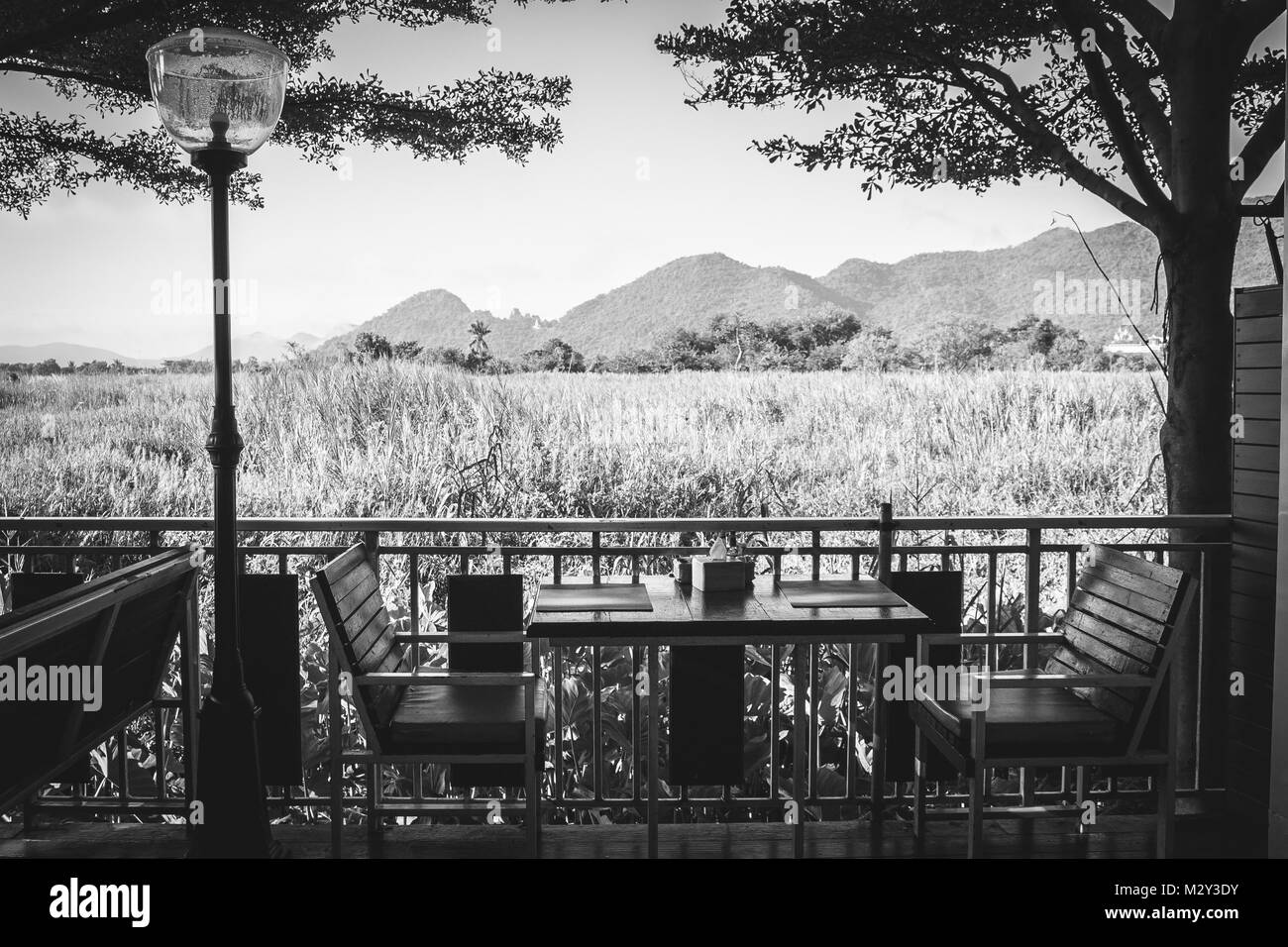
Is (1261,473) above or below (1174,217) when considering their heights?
below

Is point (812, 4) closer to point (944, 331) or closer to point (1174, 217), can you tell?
point (1174, 217)

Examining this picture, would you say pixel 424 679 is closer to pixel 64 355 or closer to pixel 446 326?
pixel 64 355

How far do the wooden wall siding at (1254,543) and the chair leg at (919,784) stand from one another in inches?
40.5

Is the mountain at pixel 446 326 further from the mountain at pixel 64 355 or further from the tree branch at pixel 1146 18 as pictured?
the tree branch at pixel 1146 18

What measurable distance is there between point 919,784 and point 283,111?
524cm

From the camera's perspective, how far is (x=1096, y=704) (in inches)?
102

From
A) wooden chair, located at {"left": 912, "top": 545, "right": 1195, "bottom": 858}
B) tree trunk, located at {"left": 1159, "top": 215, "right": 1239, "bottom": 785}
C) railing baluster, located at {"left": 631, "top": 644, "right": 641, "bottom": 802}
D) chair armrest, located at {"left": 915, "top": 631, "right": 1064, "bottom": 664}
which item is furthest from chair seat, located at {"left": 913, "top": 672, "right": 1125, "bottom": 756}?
tree trunk, located at {"left": 1159, "top": 215, "right": 1239, "bottom": 785}

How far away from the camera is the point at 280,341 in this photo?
8.49 meters

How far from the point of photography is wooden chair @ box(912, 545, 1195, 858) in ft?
7.82

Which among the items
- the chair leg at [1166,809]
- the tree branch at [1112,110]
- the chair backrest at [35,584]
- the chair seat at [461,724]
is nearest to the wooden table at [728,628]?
the chair seat at [461,724]

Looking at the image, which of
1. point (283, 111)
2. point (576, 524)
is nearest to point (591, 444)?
point (283, 111)

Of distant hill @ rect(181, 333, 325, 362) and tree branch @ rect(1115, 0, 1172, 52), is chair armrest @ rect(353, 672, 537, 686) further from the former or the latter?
distant hill @ rect(181, 333, 325, 362)
